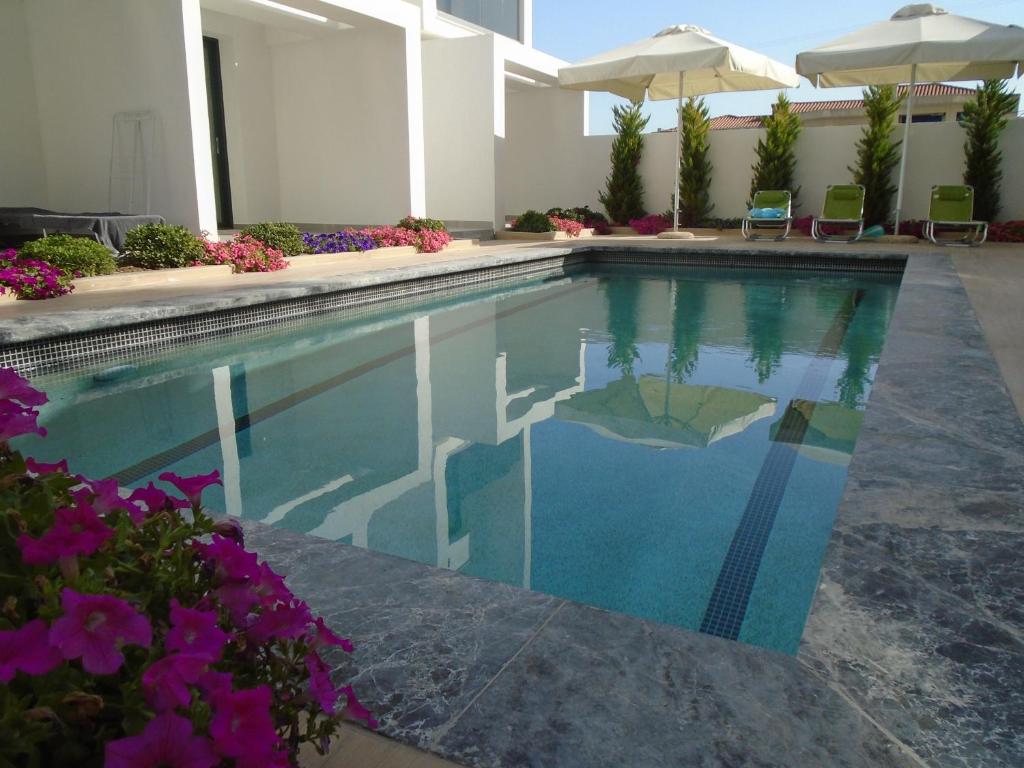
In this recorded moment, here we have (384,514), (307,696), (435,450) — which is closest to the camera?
(307,696)

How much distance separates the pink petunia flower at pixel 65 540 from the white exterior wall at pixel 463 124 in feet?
43.6

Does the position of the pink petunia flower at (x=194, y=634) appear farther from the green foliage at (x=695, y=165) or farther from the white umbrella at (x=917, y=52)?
the green foliage at (x=695, y=165)

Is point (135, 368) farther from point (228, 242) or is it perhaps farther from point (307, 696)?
point (307, 696)

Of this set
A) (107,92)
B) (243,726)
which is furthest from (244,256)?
(243,726)

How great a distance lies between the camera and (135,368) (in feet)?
18.5

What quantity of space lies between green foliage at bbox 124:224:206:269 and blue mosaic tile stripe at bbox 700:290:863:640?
6225 mm

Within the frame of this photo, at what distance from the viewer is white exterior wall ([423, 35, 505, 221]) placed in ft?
43.8

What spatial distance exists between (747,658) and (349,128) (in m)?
12.5

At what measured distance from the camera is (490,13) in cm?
1620

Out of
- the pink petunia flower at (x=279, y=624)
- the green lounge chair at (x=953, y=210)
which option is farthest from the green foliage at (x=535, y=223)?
the pink petunia flower at (x=279, y=624)

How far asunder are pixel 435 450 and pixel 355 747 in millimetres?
2691

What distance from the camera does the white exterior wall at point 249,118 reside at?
13.1 metres

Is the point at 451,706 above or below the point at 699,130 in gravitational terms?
below

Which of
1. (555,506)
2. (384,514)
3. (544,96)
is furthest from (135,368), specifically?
(544,96)
